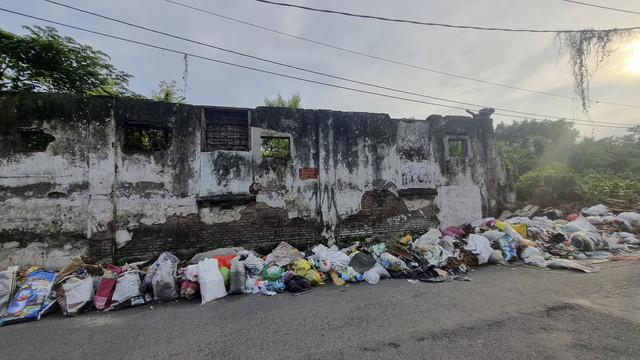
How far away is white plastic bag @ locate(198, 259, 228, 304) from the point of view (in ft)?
13.0

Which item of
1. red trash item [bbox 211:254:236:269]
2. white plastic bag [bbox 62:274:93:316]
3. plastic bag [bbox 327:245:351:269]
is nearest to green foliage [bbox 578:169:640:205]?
plastic bag [bbox 327:245:351:269]

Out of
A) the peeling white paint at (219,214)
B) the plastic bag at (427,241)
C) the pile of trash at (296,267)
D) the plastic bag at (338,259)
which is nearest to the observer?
the pile of trash at (296,267)

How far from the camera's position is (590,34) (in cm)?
651

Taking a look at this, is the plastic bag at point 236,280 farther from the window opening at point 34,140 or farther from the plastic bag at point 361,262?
the window opening at point 34,140

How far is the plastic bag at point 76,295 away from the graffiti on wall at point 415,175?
6386 mm

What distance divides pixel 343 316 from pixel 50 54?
434 inches

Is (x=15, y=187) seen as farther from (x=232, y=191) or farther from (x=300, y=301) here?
(x=300, y=301)

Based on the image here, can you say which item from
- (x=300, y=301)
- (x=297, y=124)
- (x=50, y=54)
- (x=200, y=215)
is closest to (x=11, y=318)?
(x=200, y=215)

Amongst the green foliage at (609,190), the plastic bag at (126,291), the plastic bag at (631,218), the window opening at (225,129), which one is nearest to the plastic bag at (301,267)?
the plastic bag at (126,291)

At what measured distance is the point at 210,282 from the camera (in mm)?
4023

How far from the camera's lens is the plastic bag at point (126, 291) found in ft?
12.5

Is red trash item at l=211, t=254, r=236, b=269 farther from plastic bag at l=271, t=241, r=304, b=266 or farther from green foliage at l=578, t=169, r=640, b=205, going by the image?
green foliage at l=578, t=169, r=640, b=205

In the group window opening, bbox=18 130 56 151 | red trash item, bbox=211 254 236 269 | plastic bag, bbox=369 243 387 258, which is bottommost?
plastic bag, bbox=369 243 387 258

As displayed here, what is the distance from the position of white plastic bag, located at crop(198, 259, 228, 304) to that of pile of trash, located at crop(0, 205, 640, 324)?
0.01 m
